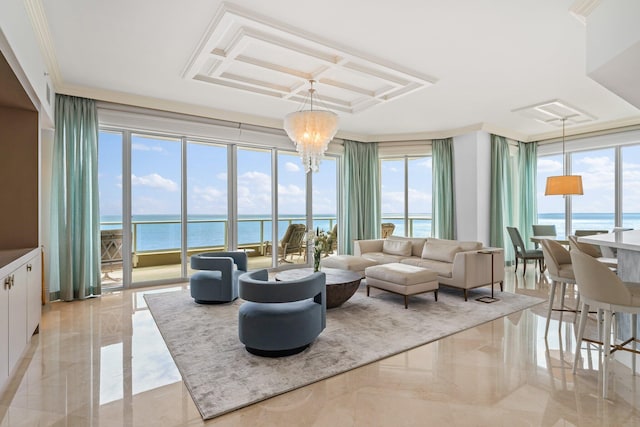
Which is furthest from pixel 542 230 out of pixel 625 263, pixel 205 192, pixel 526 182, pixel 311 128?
pixel 205 192

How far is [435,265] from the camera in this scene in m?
5.02

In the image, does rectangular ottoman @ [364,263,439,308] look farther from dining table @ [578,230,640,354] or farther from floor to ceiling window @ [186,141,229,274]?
floor to ceiling window @ [186,141,229,274]

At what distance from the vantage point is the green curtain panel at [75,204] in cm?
454

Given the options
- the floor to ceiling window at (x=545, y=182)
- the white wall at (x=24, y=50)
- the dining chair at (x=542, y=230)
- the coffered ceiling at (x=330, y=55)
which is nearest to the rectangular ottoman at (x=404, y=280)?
the coffered ceiling at (x=330, y=55)

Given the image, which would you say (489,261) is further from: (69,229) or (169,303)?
(69,229)

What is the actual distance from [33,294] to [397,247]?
504 centimetres

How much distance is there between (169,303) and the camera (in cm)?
438

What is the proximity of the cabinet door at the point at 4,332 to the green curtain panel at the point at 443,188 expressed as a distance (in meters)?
6.88

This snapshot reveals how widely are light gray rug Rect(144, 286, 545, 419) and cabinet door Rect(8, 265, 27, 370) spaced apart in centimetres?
106

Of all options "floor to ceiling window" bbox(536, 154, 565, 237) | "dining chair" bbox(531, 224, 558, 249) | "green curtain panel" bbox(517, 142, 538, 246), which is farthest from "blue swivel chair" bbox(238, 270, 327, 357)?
"floor to ceiling window" bbox(536, 154, 565, 237)

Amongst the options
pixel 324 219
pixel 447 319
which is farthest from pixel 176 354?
pixel 324 219

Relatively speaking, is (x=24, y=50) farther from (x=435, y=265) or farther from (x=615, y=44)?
(x=435, y=265)

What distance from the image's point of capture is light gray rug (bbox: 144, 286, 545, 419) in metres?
2.35

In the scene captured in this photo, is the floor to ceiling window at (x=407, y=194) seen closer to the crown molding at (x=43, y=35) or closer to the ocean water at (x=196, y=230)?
the ocean water at (x=196, y=230)
